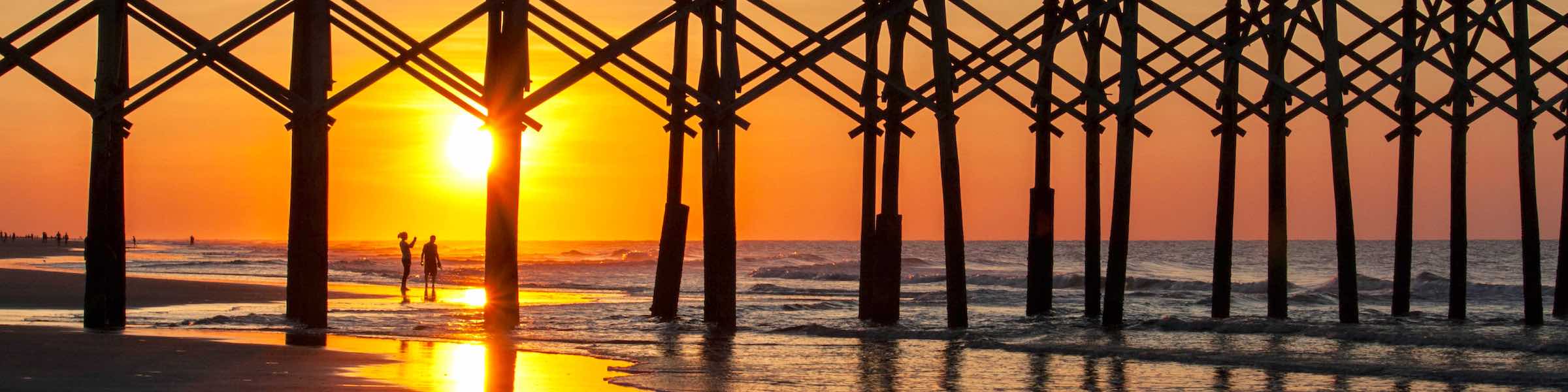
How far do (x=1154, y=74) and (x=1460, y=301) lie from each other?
5.12m

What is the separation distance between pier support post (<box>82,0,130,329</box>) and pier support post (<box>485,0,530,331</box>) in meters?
3.11

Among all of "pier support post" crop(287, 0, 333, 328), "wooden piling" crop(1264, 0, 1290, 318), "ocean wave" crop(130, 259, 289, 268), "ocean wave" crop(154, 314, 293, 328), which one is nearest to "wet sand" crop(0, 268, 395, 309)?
"ocean wave" crop(154, 314, 293, 328)

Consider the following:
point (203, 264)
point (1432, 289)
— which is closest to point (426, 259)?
point (1432, 289)

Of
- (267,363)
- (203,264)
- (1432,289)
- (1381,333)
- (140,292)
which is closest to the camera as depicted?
(267,363)

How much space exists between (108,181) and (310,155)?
67.0 inches

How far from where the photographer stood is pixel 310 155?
13758mm

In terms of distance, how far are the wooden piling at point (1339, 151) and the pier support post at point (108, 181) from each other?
1202 centimetres

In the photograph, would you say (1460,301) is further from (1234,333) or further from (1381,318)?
(1234,333)

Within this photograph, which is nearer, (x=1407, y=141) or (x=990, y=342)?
(x=990, y=342)

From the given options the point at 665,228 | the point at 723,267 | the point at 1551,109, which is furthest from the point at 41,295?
the point at 1551,109

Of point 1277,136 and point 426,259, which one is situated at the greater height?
point 1277,136

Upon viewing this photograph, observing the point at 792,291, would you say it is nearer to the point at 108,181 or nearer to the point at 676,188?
the point at 676,188

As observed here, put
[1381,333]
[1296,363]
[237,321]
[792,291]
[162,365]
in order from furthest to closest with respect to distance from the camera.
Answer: [792,291] → [237,321] → [1381,333] → [1296,363] → [162,365]

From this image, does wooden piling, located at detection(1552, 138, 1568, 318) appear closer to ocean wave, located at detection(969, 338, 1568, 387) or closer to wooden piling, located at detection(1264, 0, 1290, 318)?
wooden piling, located at detection(1264, 0, 1290, 318)
